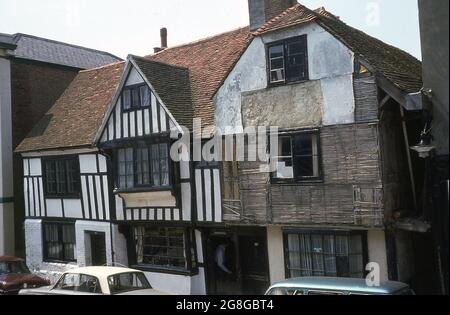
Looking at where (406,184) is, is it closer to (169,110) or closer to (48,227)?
(169,110)

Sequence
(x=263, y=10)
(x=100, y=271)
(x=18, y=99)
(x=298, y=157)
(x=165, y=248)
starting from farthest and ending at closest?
(x=18, y=99), (x=165, y=248), (x=263, y=10), (x=298, y=157), (x=100, y=271)

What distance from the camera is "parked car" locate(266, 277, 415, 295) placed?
7930mm

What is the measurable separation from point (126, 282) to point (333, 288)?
4.98 meters

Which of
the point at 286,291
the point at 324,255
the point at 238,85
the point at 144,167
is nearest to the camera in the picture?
the point at 286,291

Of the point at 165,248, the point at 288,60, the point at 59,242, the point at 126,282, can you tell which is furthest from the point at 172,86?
the point at 59,242

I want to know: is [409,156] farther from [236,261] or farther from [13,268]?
[13,268]

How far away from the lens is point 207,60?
17.2 metres

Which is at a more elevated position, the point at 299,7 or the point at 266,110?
the point at 299,7

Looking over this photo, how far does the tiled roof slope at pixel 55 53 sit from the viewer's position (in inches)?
866

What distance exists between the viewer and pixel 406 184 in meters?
12.0

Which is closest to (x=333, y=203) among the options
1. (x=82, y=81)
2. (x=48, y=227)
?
(x=48, y=227)

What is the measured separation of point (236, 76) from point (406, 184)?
538 cm

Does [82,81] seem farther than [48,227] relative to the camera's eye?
Yes

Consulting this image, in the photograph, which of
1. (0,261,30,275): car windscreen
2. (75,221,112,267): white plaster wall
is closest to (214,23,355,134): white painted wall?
(75,221,112,267): white plaster wall
